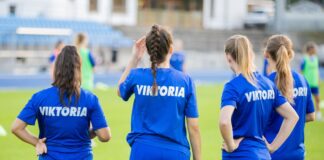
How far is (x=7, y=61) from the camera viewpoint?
2986 cm

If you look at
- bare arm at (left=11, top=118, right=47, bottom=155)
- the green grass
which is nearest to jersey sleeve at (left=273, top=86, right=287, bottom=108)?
bare arm at (left=11, top=118, right=47, bottom=155)

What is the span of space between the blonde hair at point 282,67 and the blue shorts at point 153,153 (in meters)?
1.27

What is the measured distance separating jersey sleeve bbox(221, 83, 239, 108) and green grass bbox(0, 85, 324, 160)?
5484mm

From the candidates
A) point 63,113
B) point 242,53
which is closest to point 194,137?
point 242,53

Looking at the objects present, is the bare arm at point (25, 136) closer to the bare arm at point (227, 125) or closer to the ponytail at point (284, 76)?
the bare arm at point (227, 125)

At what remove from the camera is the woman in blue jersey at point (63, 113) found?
5.41m

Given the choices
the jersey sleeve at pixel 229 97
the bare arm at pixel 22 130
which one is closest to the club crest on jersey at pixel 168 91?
the jersey sleeve at pixel 229 97

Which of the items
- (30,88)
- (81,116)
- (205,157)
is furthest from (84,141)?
(30,88)

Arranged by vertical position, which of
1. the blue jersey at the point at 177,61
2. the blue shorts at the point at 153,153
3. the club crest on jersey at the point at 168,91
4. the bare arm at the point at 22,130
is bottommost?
the blue jersey at the point at 177,61

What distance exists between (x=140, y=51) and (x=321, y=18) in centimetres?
4449

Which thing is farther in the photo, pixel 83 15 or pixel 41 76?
pixel 83 15

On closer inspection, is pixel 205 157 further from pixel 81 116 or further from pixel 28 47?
pixel 28 47

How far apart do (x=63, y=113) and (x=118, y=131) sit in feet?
26.5

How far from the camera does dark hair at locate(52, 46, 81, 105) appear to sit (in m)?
5.42
